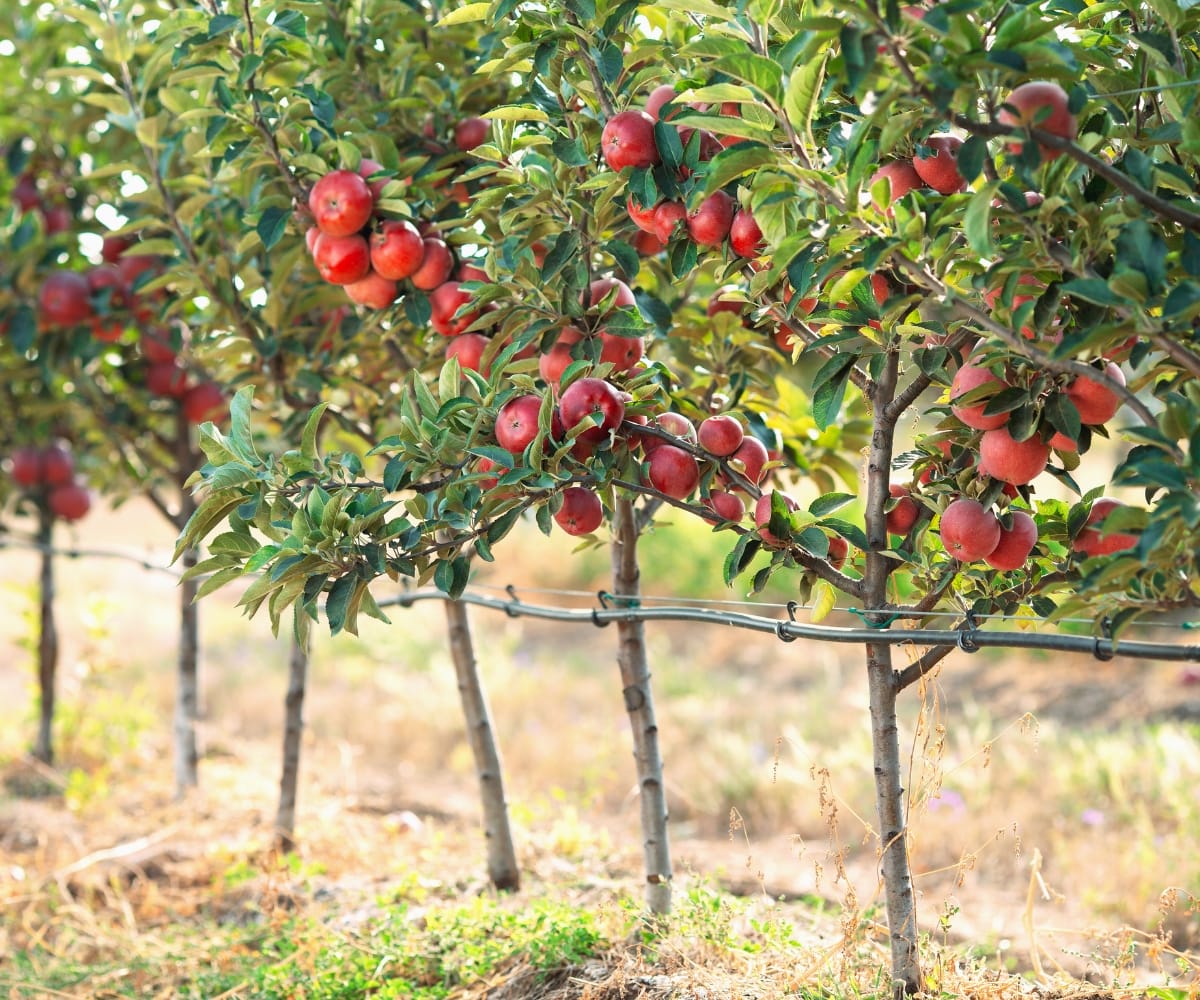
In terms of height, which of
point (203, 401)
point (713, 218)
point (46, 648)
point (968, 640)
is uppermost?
point (713, 218)

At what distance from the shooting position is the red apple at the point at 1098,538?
4.37 ft

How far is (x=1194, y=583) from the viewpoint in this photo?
1.20m

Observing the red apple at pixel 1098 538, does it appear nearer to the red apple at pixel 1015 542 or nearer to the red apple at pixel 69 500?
the red apple at pixel 1015 542

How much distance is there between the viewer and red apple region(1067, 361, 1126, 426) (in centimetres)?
126

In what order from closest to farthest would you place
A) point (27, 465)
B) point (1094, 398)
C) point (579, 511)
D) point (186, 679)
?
point (1094, 398)
point (579, 511)
point (186, 679)
point (27, 465)

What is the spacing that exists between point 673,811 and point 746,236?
2708 millimetres

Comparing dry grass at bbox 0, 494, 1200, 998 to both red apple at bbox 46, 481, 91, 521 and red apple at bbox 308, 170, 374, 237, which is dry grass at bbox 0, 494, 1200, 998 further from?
red apple at bbox 308, 170, 374, 237

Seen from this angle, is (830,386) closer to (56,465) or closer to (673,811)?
(673,811)

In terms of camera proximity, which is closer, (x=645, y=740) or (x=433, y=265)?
(x=433, y=265)

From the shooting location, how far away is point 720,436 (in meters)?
1.57

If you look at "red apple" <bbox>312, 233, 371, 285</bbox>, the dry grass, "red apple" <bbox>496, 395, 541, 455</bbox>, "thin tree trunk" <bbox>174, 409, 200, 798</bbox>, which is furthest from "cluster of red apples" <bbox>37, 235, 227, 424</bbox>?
"red apple" <bbox>496, 395, 541, 455</bbox>

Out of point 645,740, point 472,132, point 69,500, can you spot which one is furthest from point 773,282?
point 69,500

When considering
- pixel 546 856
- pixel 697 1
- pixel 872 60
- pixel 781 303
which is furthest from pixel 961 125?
pixel 546 856

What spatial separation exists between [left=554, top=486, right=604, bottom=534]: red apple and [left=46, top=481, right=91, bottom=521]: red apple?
8.57ft
